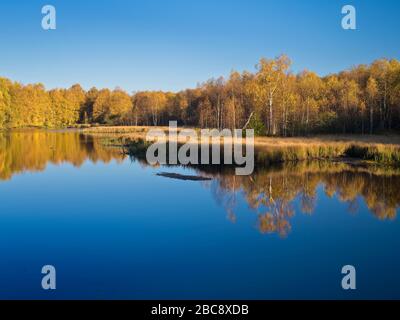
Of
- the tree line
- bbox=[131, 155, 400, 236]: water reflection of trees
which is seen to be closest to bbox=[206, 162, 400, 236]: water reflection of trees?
bbox=[131, 155, 400, 236]: water reflection of trees

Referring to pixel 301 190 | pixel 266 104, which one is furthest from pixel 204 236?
pixel 266 104

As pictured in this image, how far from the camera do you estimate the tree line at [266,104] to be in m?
38.5

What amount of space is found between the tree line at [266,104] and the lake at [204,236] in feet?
63.1

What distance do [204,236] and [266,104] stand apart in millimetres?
30800

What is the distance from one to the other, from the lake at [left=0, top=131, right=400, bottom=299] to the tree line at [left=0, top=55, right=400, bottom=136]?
19.2 metres

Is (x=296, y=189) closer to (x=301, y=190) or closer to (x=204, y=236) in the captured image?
(x=301, y=190)

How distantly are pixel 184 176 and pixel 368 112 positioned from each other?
3084cm

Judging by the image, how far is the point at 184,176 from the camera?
1708 centimetres

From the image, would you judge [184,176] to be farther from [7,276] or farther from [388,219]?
→ [7,276]

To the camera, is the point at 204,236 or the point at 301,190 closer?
the point at 204,236

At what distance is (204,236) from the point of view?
370 inches

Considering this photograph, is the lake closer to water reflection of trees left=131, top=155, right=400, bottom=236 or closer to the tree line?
water reflection of trees left=131, top=155, right=400, bottom=236

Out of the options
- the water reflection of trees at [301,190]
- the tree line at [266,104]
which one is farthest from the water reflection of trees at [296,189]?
the tree line at [266,104]
